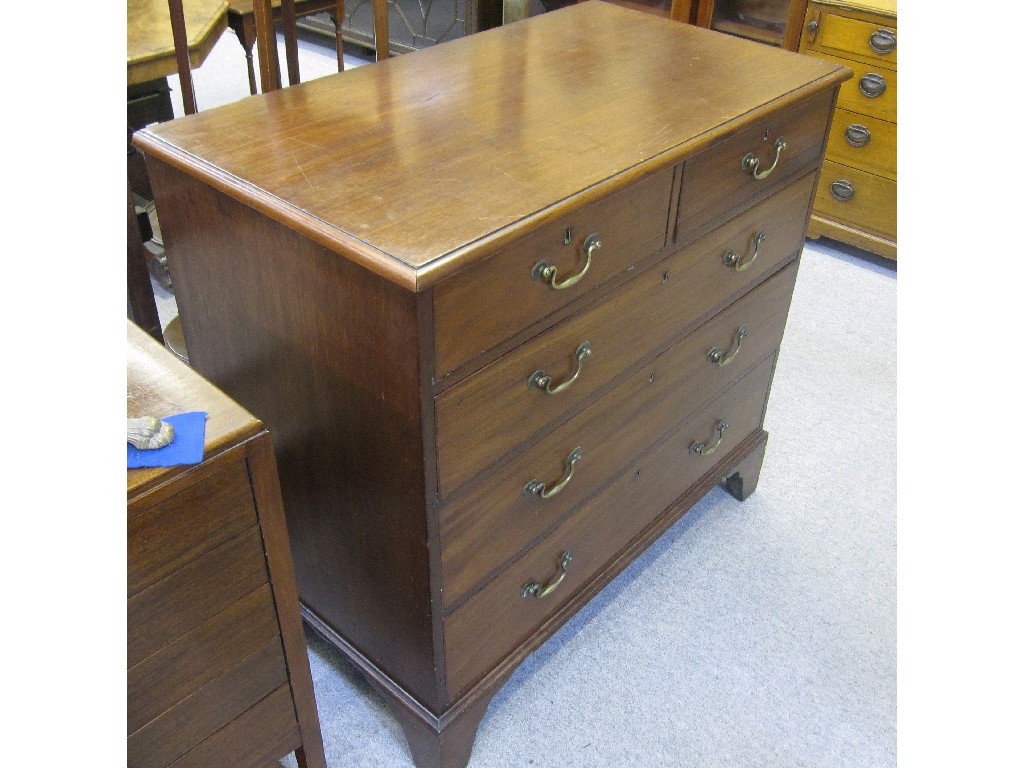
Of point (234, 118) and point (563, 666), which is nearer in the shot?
point (234, 118)

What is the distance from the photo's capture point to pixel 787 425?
2.21 meters

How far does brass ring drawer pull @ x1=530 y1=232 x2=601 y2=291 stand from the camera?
1057 mm

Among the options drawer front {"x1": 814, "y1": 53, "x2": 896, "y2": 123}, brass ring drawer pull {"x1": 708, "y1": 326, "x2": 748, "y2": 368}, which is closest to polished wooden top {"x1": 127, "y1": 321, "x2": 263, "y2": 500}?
brass ring drawer pull {"x1": 708, "y1": 326, "x2": 748, "y2": 368}

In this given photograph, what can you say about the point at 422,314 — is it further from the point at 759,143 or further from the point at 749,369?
the point at 749,369

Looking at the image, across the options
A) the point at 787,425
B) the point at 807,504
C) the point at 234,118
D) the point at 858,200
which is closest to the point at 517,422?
the point at 234,118

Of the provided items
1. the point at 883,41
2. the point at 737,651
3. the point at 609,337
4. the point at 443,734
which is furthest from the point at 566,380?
the point at 883,41

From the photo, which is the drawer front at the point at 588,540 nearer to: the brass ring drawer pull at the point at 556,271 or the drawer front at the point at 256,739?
the drawer front at the point at 256,739

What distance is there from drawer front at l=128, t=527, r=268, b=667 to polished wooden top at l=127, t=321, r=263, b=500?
0.13 metres

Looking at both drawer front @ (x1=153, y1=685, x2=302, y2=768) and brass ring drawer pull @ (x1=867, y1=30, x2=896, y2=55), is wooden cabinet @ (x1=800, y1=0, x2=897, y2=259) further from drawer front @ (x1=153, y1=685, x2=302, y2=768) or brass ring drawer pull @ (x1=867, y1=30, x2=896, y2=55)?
drawer front @ (x1=153, y1=685, x2=302, y2=768)

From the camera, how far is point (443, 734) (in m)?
1.34

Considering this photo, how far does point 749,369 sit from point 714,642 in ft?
1.70

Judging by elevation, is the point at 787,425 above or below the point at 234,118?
below

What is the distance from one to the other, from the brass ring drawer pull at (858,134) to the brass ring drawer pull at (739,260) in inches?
54.1

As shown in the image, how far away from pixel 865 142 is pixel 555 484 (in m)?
1.89
